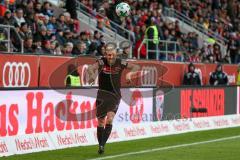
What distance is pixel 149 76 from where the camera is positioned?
2488cm

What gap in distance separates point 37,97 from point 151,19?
13.7 metres

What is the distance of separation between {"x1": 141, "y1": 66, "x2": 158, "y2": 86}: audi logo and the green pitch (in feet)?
17.9

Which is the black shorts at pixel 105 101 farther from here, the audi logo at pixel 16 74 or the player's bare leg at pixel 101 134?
the audi logo at pixel 16 74

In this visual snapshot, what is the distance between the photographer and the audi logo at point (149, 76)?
24.4m

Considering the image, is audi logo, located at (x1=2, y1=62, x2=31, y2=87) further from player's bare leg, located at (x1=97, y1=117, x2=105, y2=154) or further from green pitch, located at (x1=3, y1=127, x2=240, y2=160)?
player's bare leg, located at (x1=97, y1=117, x2=105, y2=154)

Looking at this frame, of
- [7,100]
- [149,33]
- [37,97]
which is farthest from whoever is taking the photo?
[149,33]

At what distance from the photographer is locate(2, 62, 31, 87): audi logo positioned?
1809 centimetres

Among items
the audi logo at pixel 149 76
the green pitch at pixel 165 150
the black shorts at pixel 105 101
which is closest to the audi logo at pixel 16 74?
the green pitch at pixel 165 150

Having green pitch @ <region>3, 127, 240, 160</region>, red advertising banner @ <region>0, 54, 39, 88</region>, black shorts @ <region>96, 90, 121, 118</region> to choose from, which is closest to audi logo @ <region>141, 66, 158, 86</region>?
green pitch @ <region>3, 127, 240, 160</region>

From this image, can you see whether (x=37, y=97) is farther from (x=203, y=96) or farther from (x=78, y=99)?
(x=203, y=96)

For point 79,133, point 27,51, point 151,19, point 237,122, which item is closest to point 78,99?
point 79,133

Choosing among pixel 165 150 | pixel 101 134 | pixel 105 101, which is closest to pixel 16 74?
pixel 105 101

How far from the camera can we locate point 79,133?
16156 millimetres

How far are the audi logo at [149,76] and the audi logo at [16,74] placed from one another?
636 cm
